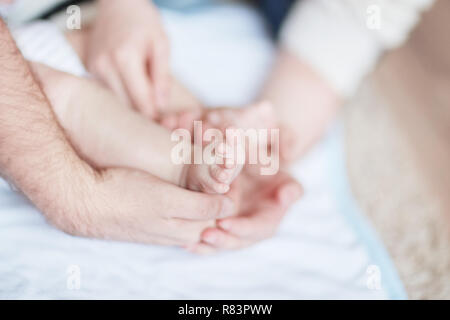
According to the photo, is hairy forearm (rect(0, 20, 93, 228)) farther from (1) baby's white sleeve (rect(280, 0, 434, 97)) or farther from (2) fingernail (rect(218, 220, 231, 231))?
(1) baby's white sleeve (rect(280, 0, 434, 97))

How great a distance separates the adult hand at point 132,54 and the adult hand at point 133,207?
0.23 m

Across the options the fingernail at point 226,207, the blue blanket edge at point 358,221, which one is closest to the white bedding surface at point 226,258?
the blue blanket edge at point 358,221

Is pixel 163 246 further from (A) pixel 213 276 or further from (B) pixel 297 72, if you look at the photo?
(B) pixel 297 72

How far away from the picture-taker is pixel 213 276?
657 millimetres

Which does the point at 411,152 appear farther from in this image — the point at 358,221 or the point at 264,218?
the point at 264,218

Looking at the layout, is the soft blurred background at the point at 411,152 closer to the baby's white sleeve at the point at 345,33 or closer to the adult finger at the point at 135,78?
the baby's white sleeve at the point at 345,33

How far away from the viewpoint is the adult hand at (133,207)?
558mm

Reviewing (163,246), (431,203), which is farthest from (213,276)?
(431,203)

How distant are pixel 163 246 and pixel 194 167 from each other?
0.54 feet

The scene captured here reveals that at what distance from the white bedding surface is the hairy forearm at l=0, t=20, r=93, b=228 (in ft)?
0.24

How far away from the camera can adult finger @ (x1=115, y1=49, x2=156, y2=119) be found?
2.49 ft

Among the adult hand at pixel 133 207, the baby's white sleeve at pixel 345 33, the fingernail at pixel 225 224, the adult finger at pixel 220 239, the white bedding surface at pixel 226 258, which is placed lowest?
the white bedding surface at pixel 226 258

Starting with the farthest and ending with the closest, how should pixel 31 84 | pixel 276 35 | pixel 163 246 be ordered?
pixel 276 35
pixel 163 246
pixel 31 84

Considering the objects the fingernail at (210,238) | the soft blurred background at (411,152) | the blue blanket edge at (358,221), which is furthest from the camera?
the soft blurred background at (411,152)
